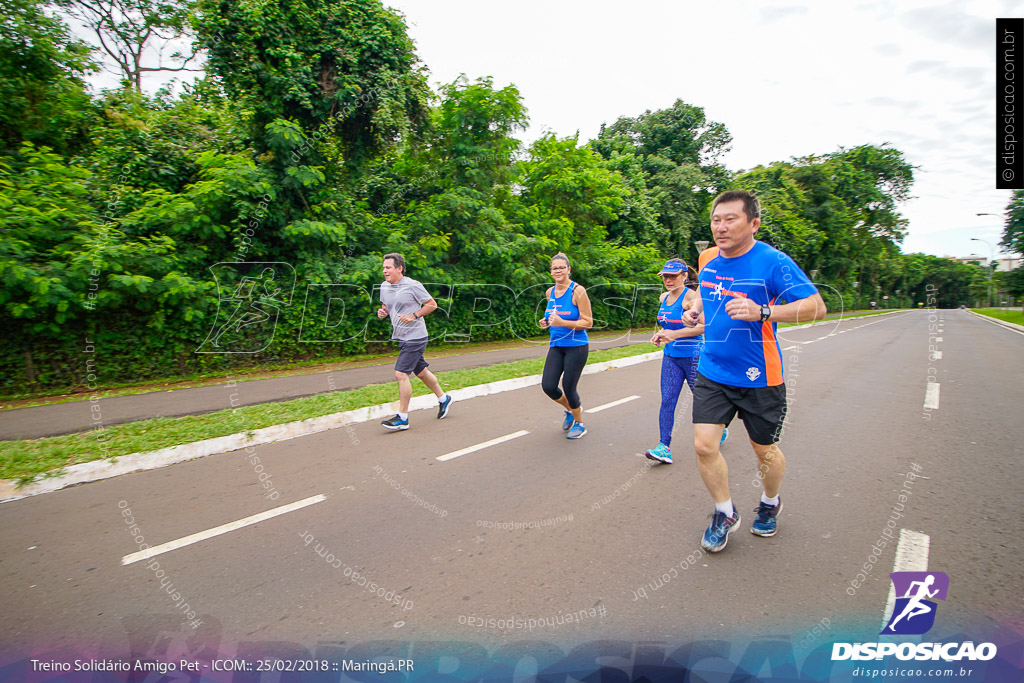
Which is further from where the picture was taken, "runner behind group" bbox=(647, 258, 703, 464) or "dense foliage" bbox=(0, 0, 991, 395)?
"dense foliage" bbox=(0, 0, 991, 395)

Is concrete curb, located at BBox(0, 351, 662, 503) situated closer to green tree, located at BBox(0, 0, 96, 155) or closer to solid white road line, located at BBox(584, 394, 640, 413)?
solid white road line, located at BBox(584, 394, 640, 413)

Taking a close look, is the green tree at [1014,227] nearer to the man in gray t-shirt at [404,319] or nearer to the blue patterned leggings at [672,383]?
the blue patterned leggings at [672,383]

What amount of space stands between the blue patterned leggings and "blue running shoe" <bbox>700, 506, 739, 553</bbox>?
168 cm

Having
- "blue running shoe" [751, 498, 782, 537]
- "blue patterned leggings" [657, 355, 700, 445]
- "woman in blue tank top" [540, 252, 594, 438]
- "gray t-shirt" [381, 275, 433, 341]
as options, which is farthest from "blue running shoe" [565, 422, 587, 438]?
"blue running shoe" [751, 498, 782, 537]

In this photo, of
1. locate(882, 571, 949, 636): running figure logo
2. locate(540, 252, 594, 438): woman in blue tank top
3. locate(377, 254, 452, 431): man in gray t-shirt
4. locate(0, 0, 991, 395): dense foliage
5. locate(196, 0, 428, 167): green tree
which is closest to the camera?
locate(882, 571, 949, 636): running figure logo

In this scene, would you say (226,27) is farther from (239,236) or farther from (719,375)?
(719,375)

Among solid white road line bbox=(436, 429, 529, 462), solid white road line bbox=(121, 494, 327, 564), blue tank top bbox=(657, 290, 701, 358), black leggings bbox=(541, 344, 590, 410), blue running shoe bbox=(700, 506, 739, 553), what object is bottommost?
solid white road line bbox=(121, 494, 327, 564)

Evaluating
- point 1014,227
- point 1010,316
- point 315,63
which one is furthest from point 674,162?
point 1010,316

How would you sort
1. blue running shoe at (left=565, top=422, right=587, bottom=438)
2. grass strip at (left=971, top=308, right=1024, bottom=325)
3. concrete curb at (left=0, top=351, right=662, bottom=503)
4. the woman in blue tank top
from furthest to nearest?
grass strip at (left=971, top=308, right=1024, bottom=325) → blue running shoe at (left=565, top=422, right=587, bottom=438) → the woman in blue tank top → concrete curb at (left=0, top=351, right=662, bottom=503)

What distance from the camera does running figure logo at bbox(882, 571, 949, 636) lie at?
2.39 meters

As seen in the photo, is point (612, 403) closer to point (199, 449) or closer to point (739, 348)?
point (739, 348)

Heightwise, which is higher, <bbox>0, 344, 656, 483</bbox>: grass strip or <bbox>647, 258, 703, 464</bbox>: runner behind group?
<bbox>647, 258, 703, 464</bbox>: runner behind group

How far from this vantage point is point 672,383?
15.9 ft

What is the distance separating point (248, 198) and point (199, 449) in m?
6.73
